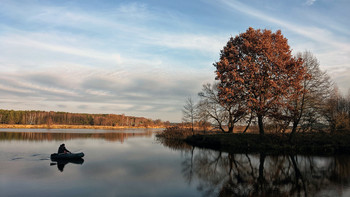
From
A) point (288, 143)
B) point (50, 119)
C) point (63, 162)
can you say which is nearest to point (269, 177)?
point (288, 143)

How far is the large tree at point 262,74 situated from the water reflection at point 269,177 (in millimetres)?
8240

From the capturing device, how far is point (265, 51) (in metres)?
27.0

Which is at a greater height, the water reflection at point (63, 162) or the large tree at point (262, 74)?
the large tree at point (262, 74)

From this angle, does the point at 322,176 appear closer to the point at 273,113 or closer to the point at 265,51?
the point at 273,113

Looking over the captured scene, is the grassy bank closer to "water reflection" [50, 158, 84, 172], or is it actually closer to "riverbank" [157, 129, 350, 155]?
"riverbank" [157, 129, 350, 155]

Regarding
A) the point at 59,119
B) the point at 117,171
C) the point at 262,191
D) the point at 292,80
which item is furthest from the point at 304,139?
the point at 59,119

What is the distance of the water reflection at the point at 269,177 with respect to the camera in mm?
11375

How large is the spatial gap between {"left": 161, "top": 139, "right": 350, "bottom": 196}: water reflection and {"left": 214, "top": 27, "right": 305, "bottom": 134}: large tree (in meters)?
8.24

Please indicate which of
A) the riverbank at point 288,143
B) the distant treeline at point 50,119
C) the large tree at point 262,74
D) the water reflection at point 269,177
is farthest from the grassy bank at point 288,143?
the distant treeline at point 50,119

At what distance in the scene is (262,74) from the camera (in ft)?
88.7

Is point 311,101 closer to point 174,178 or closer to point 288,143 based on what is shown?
point 288,143

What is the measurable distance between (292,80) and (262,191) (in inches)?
749

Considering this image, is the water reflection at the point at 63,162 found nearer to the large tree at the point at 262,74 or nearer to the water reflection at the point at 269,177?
the water reflection at the point at 269,177

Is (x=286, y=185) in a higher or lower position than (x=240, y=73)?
lower
